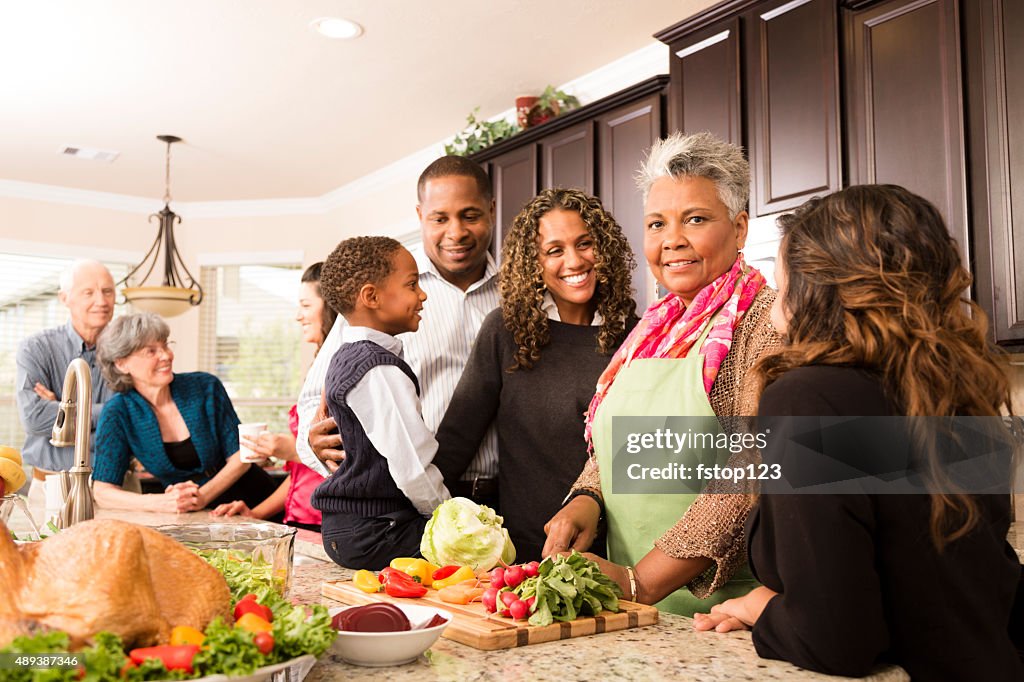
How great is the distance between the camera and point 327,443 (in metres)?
2.19

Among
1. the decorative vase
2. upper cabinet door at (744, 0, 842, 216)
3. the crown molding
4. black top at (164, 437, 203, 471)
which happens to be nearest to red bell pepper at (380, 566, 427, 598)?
black top at (164, 437, 203, 471)

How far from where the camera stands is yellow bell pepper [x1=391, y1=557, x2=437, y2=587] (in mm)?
1388

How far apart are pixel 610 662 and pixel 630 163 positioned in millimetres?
3046

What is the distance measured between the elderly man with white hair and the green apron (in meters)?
2.98

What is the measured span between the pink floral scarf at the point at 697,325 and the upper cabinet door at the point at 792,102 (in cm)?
131

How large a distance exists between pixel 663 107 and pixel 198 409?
2260 millimetres

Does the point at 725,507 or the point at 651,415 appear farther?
the point at 651,415

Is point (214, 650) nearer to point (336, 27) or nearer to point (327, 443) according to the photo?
point (327, 443)

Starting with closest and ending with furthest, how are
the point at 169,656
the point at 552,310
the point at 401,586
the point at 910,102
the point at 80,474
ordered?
the point at 169,656
the point at 401,586
the point at 80,474
the point at 552,310
the point at 910,102

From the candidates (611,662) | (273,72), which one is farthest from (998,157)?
(273,72)

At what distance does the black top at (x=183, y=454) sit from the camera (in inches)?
119

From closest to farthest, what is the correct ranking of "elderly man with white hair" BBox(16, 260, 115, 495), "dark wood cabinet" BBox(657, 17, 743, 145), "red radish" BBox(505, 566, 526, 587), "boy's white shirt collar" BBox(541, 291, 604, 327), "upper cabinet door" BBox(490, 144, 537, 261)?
"red radish" BBox(505, 566, 526, 587)
"boy's white shirt collar" BBox(541, 291, 604, 327)
"dark wood cabinet" BBox(657, 17, 743, 145)
"elderly man with white hair" BBox(16, 260, 115, 495)
"upper cabinet door" BBox(490, 144, 537, 261)

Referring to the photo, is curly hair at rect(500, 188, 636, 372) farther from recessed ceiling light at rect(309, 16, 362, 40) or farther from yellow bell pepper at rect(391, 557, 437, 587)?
recessed ceiling light at rect(309, 16, 362, 40)

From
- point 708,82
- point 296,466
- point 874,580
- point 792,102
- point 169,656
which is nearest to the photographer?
point 169,656
